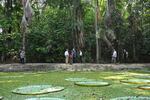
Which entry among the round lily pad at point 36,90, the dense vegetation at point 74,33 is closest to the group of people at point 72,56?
the dense vegetation at point 74,33

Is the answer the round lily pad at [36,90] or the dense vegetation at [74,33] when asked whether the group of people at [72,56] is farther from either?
the round lily pad at [36,90]

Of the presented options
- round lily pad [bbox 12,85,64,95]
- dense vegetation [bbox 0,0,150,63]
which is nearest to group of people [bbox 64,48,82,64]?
dense vegetation [bbox 0,0,150,63]

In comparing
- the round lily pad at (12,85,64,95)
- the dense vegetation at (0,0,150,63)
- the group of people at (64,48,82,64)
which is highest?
the dense vegetation at (0,0,150,63)

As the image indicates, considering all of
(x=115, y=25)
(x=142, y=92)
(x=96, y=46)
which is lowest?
(x=142, y=92)

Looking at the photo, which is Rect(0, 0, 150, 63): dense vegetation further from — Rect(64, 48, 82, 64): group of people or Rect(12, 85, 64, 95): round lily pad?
Rect(12, 85, 64, 95): round lily pad

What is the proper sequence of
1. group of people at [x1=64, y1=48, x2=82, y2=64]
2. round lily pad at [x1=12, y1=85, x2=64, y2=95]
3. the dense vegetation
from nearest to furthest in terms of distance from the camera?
round lily pad at [x1=12, y1=85, x2=64, y2=95]
group of people at [x1=64, y1=48, x2=82, y2=64]
the dense vegetation

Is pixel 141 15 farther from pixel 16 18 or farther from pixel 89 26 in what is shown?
pixel 16 18

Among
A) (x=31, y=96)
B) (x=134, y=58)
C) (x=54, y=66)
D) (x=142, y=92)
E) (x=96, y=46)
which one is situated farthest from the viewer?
(x=134, y=58)

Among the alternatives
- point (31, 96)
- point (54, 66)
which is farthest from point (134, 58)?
point (31, 96)

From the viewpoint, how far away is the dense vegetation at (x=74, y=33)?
27.2 meters

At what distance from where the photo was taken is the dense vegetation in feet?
89.2

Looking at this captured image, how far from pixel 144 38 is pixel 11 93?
18.5 metres

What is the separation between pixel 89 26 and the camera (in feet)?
96.4

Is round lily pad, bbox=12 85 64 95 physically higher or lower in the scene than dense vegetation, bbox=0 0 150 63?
lower
